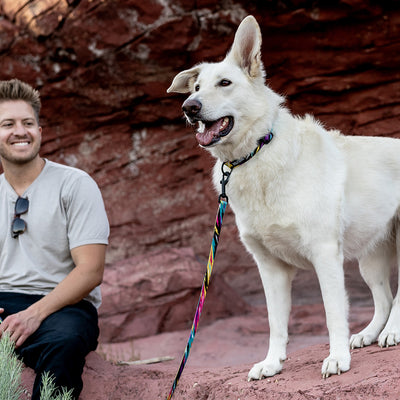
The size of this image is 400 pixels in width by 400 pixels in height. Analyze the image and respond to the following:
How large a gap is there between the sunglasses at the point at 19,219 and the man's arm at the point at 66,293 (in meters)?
0.37

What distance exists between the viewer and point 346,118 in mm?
8055

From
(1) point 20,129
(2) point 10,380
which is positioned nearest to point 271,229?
(2) point 10,380

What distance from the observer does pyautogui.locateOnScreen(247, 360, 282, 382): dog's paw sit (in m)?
3.30

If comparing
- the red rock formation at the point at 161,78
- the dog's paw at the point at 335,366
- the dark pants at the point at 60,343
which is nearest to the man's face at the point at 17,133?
the dark pants at the point at 60,343

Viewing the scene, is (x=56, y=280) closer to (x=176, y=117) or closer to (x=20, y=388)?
(x=20, y=388)

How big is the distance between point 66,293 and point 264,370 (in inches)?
48.7

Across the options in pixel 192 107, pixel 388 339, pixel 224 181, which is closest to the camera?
pixel 192 107

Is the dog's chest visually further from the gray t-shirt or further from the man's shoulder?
the man's shoulder

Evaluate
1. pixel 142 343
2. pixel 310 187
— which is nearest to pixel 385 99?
pixel 142 343

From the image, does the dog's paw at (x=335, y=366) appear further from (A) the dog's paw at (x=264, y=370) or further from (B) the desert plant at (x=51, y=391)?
(B) the desert plant at (x=51, y=391)

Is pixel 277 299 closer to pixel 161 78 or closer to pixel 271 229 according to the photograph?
pixel 271 229

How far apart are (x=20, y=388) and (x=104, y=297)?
4083 mm

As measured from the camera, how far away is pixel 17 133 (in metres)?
3.85

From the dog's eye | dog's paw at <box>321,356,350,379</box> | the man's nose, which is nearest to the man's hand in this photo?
the man's nose
